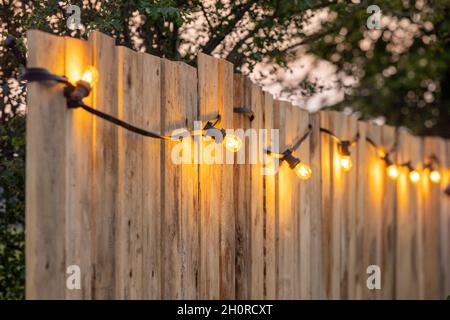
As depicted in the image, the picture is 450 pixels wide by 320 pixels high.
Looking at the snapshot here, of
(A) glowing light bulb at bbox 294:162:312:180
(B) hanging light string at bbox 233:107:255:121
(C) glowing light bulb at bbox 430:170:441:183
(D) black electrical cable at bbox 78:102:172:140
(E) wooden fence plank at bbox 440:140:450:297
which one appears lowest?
(E) wooden fence plank at bbox 440:140:450:297

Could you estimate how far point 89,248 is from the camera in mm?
2746

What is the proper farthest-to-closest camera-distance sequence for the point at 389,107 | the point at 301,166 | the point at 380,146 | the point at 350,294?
the point at 389,107 < the point at 380,146 < the point at 350,294 < the point at 301,166

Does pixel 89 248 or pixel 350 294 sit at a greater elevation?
pixel 89 248

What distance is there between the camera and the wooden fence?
2.63 m

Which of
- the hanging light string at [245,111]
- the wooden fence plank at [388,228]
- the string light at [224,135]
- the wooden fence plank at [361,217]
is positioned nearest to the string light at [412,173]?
the wooden fence plank at [388,228]

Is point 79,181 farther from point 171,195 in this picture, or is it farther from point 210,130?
point 210,130

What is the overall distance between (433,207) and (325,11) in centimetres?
226

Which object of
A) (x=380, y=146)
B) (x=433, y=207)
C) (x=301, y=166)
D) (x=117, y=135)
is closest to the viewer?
(x=117, y=135)

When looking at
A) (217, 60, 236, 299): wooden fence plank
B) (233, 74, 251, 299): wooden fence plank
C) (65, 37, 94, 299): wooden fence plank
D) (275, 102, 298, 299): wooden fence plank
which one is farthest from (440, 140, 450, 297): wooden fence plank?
(65, 37, 94, 299): wooden fence plank

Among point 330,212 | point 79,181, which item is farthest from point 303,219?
point 79,181

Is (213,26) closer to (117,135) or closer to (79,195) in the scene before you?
(117,135)

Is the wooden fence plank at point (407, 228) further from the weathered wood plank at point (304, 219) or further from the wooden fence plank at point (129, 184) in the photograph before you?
the wooden fence plank at point (129, 184)

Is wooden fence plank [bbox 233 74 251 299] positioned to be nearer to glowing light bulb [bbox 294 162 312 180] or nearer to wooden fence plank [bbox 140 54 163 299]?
glowing light bulb [bbox 294 162 312 180]
